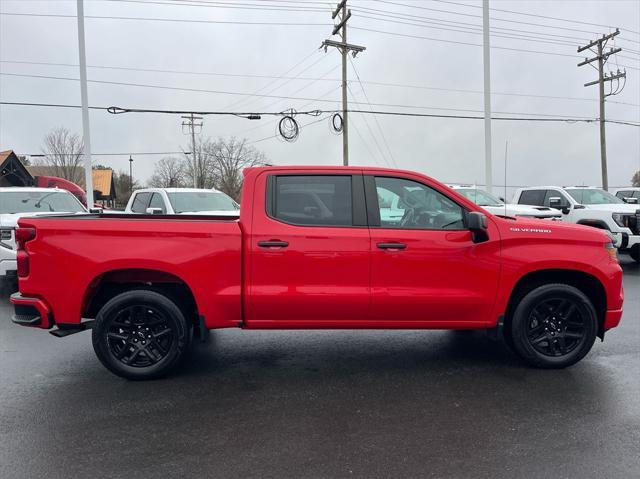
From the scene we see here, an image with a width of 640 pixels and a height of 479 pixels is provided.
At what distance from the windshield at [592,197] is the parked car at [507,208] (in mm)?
1327

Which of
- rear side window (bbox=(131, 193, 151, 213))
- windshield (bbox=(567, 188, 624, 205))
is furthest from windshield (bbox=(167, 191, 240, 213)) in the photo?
windshield (bbox=(567, 188, 624, 205))

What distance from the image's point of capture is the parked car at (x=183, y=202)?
1096cm

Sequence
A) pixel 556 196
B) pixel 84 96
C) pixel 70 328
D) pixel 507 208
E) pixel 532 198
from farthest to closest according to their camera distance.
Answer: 1. pixel 84 96
2. pixel 532 198
3. pixel 556 196
4. pixel 507 208
5. pixel 70 328

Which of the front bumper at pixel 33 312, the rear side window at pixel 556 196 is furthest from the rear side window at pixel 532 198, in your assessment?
the front bumper at pixel 33 312

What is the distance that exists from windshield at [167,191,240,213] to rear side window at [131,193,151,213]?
763 mm

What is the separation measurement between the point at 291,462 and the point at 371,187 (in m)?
2.53

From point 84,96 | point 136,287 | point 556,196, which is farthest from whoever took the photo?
point 84,96

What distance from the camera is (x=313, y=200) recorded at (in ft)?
15.6

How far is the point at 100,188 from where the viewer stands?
54.6m

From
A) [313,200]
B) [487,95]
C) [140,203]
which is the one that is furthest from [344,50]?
[313,200]

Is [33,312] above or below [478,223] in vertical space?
below

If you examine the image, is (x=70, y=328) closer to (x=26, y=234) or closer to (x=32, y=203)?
(x=26, y=234)

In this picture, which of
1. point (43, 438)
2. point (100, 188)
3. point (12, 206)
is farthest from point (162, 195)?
point (100, 188)

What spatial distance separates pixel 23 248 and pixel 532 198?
12921 millimetres
